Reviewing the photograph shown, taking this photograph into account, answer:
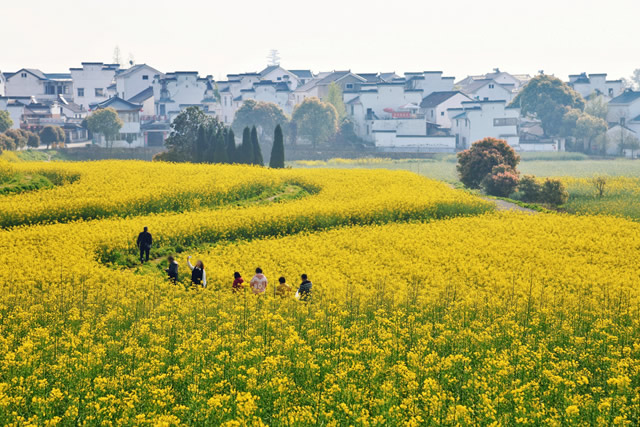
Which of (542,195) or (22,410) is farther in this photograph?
(542,195)

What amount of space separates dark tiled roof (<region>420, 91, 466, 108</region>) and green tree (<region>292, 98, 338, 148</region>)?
20198 millimetres

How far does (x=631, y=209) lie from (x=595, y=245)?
43.9 feet

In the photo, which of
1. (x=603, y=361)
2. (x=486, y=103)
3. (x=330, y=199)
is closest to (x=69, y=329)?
(x=603, y=361)

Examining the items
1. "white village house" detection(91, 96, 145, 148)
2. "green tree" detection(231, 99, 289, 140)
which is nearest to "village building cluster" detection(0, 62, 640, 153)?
"white village house" detection(91, 96, 145, 148)

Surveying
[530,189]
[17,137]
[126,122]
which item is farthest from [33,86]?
[530,189]

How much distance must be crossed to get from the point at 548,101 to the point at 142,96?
235ft

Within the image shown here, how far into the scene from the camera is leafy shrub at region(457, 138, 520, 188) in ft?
180

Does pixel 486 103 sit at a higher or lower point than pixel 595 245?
higher

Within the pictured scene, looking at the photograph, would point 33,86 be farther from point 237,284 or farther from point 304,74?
point 237,284

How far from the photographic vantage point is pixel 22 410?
1167 cm

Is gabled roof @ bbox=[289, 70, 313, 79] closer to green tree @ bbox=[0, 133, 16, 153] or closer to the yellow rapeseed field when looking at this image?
green tree @ bbox=[0, 133, 16, 153]

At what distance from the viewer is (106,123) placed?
4082 inches

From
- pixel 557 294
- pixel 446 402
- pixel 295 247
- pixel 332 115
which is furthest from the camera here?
pixel 332 115

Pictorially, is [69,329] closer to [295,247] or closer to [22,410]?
[22,410]
